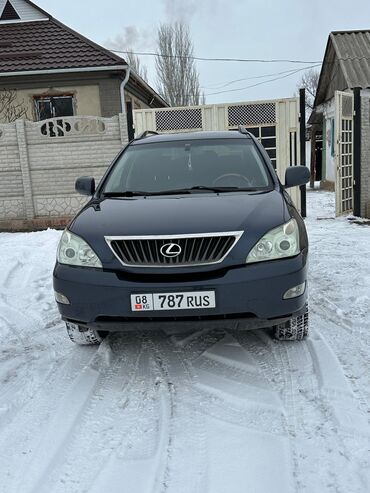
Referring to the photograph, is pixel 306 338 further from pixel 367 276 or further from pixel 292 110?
pixel 292 110

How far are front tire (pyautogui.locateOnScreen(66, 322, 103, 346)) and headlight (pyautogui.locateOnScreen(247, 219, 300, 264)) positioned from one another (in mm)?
1355

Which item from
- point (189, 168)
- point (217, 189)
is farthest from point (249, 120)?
point (217, 189)

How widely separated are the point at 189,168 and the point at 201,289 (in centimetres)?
163

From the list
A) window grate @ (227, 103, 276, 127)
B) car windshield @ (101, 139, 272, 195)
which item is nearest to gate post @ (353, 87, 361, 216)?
window grate @ (227, 103, 276, 127)

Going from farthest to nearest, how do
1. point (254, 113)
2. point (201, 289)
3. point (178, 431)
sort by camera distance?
1. point (254, 113)
2. point (201, 289)
3. point (178, 431)

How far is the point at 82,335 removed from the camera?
11.2ft

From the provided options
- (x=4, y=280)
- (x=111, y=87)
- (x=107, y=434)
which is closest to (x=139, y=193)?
(x=107, y=434)

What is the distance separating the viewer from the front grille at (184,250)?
2.74 m

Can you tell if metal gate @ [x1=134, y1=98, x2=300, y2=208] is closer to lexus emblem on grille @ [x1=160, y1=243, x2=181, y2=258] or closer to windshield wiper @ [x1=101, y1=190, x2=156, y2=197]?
windshield wiper @ [x1=101, y1=190, x2=156, y2=197]

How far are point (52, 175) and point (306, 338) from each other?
6.92 metres

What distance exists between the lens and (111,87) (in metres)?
12.8

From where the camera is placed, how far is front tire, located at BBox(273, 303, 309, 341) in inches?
128

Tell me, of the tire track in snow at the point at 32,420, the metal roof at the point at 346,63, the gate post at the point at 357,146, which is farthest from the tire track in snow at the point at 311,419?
the metal roof at the point at 346,63

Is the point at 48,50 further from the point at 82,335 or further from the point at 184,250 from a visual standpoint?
the point at 184,250
